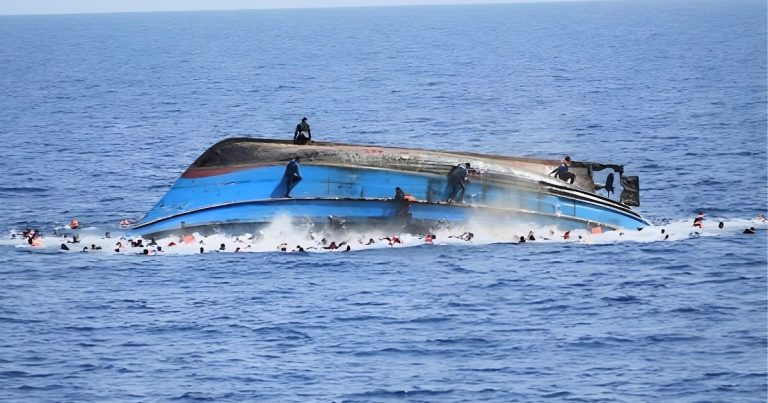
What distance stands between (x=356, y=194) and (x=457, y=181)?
5877mm

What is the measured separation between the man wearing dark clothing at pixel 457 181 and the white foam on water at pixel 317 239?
177 cm

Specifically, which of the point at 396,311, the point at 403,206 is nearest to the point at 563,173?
the point at 403,206

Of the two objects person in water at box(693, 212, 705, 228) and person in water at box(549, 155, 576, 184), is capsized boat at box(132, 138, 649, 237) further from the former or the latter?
person in water at box(693, 212, 705, 228)

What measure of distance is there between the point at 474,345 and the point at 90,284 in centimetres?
2205

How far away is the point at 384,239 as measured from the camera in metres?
76.9

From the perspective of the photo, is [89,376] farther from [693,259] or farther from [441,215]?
[693,259]

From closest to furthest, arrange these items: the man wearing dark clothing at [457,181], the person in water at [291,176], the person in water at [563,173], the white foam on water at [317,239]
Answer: the white foam on water at [317,239] → the person in water at [291,176] → the man wearing dark clothing at [457,181] → the person in water at [563,173]

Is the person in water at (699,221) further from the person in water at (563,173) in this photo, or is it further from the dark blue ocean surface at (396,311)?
the person in water at (563,173)

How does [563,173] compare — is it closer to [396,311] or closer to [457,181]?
[457,181]

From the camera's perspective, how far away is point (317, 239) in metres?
76.9

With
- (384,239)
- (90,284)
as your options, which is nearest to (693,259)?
(384,239)

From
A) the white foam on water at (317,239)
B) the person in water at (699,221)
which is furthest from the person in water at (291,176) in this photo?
the person in water at (699,221)

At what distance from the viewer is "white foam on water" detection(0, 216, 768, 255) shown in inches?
2995

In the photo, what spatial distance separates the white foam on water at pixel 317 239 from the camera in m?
76.1
